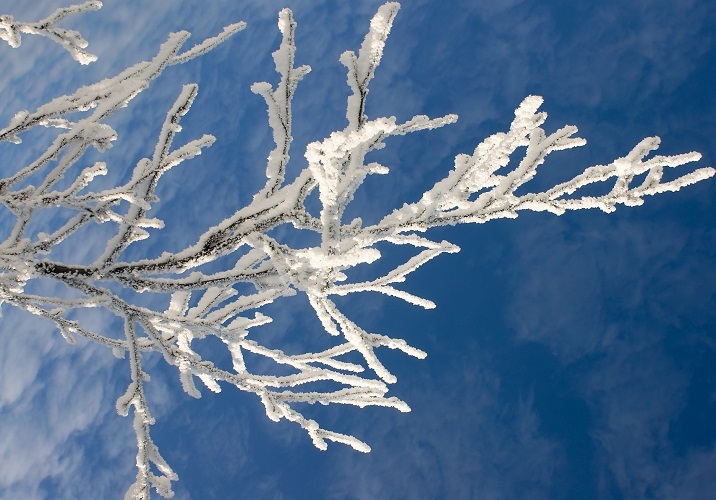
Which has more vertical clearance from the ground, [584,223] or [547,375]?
[584,223]

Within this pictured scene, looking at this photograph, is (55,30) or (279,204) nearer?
(279,204)

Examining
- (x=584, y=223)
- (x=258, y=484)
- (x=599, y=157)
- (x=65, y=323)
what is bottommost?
(x=258, y=484)

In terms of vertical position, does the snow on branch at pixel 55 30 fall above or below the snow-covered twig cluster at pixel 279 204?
above

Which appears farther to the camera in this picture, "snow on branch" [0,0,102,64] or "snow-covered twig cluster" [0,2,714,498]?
"snow on branch" [0,0,102,64]

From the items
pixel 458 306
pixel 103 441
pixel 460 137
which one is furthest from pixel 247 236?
pixel 103 441

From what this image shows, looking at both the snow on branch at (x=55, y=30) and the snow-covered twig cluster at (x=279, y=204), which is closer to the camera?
the snow-covered twig cluster at (x=279, y=204)

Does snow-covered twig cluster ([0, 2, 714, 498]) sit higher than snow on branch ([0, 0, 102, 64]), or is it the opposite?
snow on branch ([0, 0, 102, 64])

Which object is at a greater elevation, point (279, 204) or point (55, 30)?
point (55, 30)

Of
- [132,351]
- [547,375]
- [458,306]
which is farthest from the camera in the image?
[458,306]

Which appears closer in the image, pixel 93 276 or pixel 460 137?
pixel 93 276

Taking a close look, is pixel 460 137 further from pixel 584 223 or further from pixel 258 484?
pixel 258 484

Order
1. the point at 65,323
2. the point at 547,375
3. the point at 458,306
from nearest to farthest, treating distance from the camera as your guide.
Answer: the point at 65,323
the point at 547,375
the point at 458,306
